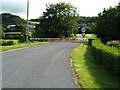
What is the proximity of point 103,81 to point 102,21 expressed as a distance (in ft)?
174

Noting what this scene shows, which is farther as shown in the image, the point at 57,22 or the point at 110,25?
the point at 57,22

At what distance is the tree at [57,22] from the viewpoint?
336 feet

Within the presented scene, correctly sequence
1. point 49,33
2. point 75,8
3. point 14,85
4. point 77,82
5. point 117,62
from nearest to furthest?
point 14,85
point 77,82
point 117,62
point 49,33
point 75,8

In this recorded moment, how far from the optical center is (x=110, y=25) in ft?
211

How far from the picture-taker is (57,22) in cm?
10431

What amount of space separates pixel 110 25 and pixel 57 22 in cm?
4148

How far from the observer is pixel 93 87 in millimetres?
12672

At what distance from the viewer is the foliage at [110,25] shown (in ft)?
208

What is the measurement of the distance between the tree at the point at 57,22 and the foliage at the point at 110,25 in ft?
113

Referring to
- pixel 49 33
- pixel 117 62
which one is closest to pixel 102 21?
pixel 49 33

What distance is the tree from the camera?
336ft

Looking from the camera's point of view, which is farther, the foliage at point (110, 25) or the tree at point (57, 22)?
the tree at point (57, 22)

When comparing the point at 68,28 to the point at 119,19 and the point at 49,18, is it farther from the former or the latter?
the point at 119,19

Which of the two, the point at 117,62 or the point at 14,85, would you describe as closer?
the point at 14,85
